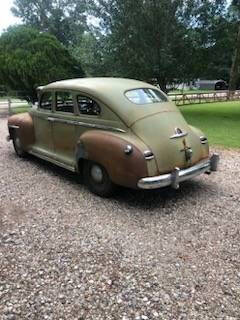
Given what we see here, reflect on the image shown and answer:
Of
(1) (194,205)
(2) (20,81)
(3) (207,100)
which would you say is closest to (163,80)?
(2) (20,81)

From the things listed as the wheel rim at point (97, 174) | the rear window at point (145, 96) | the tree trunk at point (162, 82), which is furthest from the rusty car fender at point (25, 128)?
the tree trunk at point (162, 82)

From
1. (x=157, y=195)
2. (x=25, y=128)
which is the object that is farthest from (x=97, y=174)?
(x=25, y=128)

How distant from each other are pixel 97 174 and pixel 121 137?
738mm

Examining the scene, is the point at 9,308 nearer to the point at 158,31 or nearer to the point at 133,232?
the point at 133,232

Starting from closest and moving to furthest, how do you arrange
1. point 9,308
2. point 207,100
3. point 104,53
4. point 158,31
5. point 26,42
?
1. point 9,308
2. point 158,31
3. point 104,53
4. point 26,42
5. point 207,100

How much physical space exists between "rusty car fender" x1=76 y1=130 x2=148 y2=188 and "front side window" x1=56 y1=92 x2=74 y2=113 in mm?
811

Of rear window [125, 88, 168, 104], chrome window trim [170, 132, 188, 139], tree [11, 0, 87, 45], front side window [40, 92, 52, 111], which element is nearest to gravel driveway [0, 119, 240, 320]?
chrome window trim [170, 132, 188, 139]

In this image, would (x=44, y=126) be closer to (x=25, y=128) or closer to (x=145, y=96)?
(x=25, y=128)

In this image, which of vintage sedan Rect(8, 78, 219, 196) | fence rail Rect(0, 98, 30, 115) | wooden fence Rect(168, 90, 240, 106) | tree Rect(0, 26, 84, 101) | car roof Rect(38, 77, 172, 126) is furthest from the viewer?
wooden fence Rect(168, 90, 240, 106)

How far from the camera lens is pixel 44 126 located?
6789 mm

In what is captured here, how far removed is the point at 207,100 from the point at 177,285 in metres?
24.1

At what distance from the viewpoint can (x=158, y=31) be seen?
51.0 ft

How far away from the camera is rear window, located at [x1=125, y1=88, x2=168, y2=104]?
5.62 meters

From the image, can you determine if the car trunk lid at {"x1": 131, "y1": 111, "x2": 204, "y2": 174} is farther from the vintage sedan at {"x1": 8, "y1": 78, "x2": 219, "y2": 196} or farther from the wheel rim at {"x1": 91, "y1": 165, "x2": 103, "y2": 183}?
the wheel rim at {"x1": 91, "y1": 165, "x2": 103, "y2": 183}
